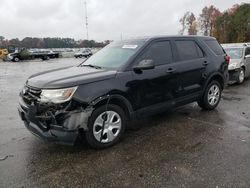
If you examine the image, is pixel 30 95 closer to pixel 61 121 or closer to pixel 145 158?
pixel 61 121

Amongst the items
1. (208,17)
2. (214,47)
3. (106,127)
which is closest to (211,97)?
(214,47)

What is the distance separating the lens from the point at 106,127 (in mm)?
3967

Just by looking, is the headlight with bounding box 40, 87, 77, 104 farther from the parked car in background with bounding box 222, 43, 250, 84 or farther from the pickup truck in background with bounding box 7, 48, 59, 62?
the pickup truck in background with bounding box 7, 48, 59, 62

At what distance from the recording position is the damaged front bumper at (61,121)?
3.55m

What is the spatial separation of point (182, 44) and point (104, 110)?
2481 millimetres

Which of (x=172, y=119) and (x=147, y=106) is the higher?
(x=147, y=106)

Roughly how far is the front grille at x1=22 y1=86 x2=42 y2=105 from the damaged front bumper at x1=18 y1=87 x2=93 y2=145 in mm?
108

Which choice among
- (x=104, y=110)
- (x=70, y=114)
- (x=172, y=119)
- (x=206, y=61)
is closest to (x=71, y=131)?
(x=70, y=114)

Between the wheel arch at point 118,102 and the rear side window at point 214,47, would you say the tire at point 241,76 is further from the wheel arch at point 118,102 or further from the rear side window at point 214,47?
the wheel arch at point 118,102

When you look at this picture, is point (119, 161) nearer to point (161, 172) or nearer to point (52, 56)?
point (161, 172)

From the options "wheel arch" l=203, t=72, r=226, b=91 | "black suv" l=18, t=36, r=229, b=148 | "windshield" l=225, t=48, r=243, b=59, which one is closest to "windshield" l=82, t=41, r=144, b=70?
"black suv" l=18, t=36, r=229, b=148

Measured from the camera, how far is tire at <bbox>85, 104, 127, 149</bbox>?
12.4ft

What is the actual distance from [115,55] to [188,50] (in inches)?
66.9

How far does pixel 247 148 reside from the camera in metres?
3.92
